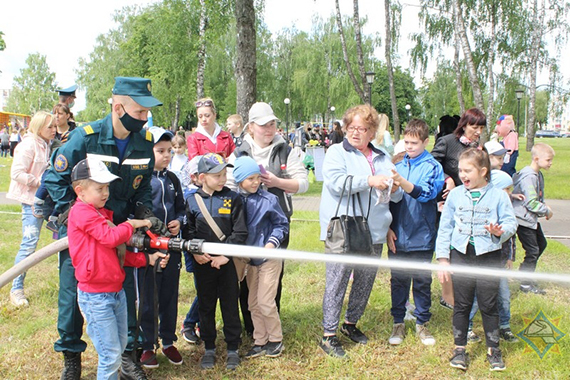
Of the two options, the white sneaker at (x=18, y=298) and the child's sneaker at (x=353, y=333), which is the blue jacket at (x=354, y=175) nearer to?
the child's sneaker at (x=353, y=333)

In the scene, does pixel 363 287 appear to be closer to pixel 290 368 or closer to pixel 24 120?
pixel 290 368

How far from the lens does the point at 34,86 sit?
81.1 m

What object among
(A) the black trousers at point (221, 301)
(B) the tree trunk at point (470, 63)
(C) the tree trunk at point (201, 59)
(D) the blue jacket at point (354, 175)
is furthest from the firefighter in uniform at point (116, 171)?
(C) the tree trunk at point (201, 59)

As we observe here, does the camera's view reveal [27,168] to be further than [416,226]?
Yes

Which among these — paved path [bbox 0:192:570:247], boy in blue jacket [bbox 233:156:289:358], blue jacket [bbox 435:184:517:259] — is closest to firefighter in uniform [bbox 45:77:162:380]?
boy in blue jacket [bbox 233:156:289:358]

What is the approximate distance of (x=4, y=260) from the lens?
6.72 m

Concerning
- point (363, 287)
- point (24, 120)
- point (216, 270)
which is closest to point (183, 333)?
point (216, 270)

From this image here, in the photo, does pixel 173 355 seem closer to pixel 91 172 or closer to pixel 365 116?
pixel 91 172

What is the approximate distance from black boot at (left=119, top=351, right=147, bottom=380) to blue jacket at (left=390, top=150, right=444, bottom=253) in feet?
7.56

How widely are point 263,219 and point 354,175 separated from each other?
806mm

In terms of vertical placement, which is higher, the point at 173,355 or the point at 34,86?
the point at 34,86

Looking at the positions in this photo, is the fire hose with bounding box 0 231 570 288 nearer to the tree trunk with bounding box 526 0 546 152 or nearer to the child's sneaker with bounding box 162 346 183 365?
the child's sneaker with bounding box 162 346 183 365

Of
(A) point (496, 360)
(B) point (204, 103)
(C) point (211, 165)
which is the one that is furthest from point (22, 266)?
(A) point (496, 360)

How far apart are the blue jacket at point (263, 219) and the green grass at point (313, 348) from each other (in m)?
0.99
